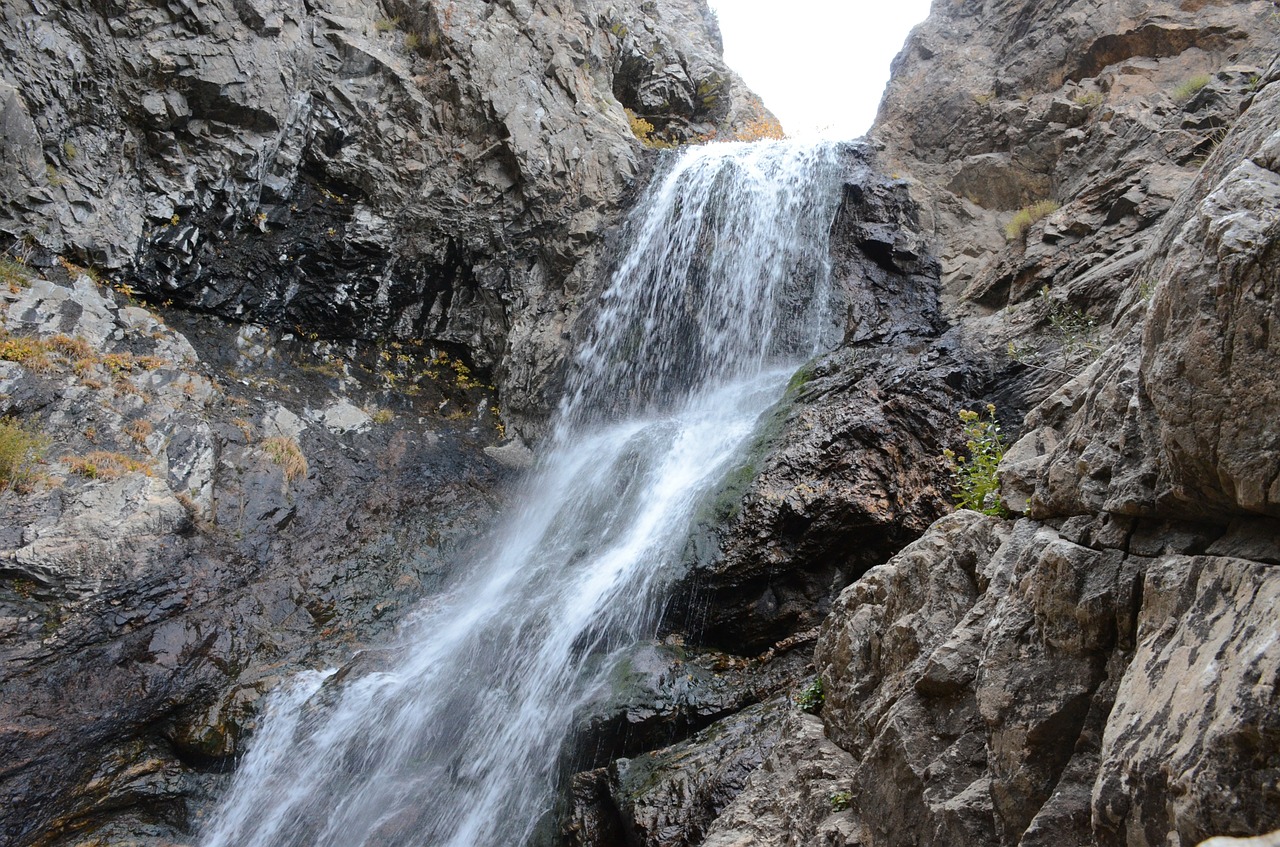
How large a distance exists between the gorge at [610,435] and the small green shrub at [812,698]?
3 cm

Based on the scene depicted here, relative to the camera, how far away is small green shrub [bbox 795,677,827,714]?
4.89 metres

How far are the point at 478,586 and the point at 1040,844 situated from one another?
8.33 metres

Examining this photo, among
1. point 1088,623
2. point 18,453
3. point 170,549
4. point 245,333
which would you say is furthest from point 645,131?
point 1088,623

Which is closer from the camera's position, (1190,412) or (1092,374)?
(1190,412)

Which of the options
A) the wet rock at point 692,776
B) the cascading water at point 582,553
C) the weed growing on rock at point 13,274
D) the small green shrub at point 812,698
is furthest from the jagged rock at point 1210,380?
the weed growing on rock at point 13,274

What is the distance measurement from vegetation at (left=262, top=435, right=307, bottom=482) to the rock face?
2.91 metres

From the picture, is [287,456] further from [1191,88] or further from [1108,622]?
[1191,88]

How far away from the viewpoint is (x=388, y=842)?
624cm

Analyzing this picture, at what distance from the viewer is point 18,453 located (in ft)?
25.9

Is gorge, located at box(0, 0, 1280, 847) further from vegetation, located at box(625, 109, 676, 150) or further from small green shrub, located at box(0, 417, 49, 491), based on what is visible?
vegetation, located at box(625, 109, 676, 150)

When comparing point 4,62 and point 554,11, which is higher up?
point 554,11

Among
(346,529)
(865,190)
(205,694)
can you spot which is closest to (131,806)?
(205,694)

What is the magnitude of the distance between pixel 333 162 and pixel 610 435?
6836 millimetres

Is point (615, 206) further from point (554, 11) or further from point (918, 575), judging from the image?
point (918, 575)
